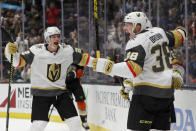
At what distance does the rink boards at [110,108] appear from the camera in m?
3.81

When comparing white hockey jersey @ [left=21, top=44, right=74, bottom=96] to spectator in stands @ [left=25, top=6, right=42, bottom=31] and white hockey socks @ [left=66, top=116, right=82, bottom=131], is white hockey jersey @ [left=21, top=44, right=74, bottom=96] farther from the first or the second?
spectator in stands @ [left=25, top=6, right=42, bottom=31]

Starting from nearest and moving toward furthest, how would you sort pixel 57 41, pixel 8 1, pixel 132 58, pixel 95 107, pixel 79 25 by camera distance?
pixel 132 58, pixel 57 41, pixel 95 107, pixel 79 25, pixel 8 1

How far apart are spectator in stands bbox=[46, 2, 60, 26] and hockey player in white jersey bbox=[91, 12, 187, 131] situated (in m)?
5.95

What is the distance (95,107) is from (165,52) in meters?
3.32

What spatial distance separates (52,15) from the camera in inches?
366

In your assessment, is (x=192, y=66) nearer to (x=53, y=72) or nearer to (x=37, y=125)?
(x=53, y=72)

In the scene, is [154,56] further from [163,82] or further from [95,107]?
[95,107]

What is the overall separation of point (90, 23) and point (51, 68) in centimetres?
Result: 303

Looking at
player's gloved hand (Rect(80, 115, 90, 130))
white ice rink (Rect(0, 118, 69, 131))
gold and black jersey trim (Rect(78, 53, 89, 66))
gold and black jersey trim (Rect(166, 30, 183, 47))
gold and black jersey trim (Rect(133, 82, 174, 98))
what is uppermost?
gold and black jersey trim (Rect(166, 30, 183, 47))

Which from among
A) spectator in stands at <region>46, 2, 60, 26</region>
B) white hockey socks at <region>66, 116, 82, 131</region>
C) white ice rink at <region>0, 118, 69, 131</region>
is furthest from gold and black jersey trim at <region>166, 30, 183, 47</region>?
spectator in stands at <region>46, 2, 60, 26</region>

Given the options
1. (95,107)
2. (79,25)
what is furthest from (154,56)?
(79,25)

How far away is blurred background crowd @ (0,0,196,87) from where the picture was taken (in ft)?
16.3

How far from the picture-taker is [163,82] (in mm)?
3182

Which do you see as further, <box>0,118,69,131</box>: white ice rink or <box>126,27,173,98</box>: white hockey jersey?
<box>0,118,69,131</box>: white ice rink
